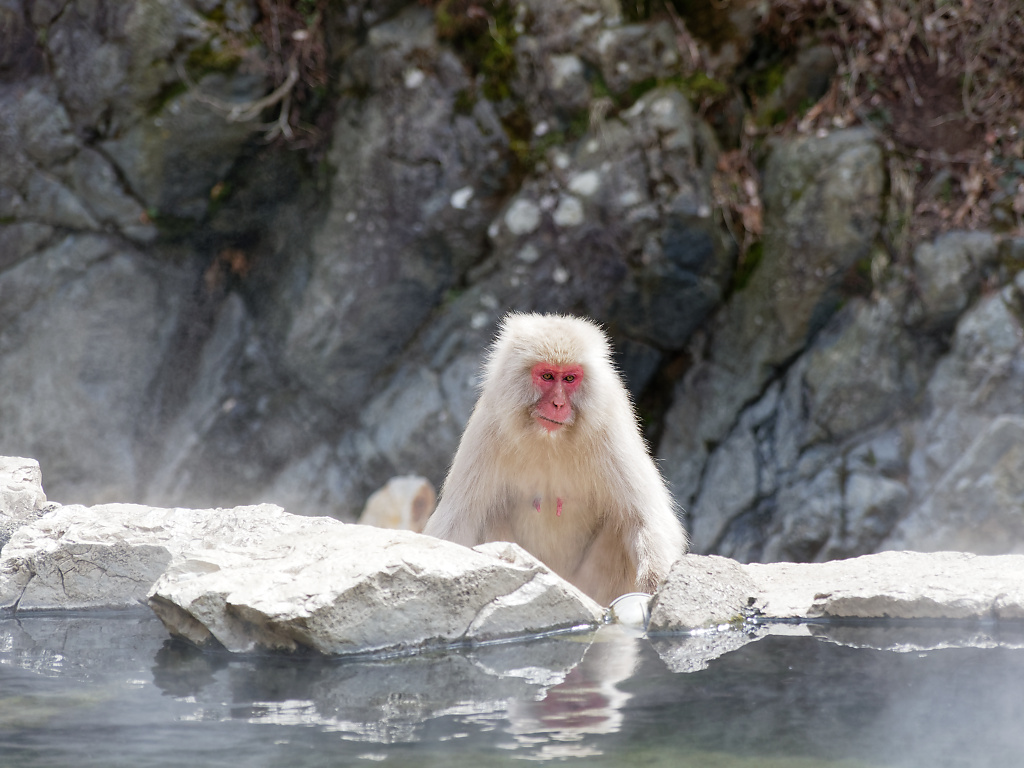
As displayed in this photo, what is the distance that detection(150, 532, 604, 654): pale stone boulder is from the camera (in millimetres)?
2100

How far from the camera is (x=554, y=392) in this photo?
2.99 m

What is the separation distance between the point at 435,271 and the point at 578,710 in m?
5.21

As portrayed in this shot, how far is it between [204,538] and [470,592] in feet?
2.92

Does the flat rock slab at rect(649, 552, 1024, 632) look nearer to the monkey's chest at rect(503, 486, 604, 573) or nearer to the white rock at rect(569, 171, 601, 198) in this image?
the monkey's chest at rect(503, 486, 604, 573)

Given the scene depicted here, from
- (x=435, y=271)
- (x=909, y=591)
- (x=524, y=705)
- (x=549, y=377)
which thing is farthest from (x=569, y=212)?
(x=524, y=705)

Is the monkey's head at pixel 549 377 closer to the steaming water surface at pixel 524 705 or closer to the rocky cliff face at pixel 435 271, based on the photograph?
the steaming water surface at pixel 524 705

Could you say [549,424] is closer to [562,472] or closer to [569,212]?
[562,472]

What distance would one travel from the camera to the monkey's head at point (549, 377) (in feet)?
9.88

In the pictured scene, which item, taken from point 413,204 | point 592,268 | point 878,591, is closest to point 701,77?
point 592,268

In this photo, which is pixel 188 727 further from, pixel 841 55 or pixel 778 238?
pixel 841 55

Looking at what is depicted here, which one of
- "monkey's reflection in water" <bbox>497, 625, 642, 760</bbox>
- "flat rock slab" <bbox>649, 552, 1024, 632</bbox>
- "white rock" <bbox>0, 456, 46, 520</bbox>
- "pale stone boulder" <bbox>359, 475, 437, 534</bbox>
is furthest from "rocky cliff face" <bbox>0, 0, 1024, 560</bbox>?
"monkey's reflection in water" <bbox>497, 625, 642, 760</bbox>

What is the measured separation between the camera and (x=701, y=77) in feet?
21.2

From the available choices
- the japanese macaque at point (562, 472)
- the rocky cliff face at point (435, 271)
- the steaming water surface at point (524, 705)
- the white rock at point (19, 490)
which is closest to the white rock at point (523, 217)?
the rocky cliff face at point (435, 271)

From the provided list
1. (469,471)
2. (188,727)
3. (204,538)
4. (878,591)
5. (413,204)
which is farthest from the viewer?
(413,204)
